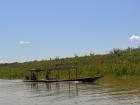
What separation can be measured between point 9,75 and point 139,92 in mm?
42440

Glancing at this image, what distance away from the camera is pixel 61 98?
32.5 metres

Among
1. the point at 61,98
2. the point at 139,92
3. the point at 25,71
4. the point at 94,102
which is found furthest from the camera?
the point at 25,71

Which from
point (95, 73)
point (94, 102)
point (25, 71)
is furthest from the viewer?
point (25, 71)

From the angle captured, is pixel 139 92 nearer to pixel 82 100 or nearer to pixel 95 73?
pixel 82 100

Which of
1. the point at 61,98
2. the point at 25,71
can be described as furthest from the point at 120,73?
the point at 25,71

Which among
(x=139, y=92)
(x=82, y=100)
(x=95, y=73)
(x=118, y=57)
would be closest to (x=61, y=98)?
(x=82, y=100)

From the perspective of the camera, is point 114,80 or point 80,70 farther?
point 80,70

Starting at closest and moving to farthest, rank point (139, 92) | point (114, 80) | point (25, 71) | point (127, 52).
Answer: point (139, 92), point (114, 80), point (127, 52), point (25, 71)

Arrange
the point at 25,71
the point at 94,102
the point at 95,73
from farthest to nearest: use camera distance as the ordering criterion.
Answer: the point at 25,71 → the point at 95,73 → the point at 94,102

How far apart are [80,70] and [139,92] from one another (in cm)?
2377

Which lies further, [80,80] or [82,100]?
[80,80]

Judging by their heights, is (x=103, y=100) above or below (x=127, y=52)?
below

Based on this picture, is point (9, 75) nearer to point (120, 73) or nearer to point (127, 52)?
point (127, 52)

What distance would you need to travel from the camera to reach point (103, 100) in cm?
3005
